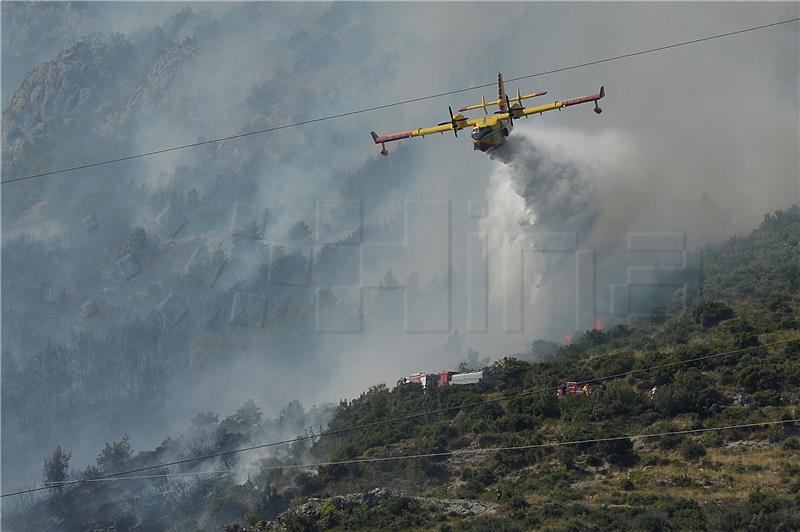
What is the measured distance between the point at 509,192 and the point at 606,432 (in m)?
57.3

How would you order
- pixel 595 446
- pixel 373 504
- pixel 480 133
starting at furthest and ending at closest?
pixel 480 133 → pixel 373 504 → pixel 595 446

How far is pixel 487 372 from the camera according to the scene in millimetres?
93938

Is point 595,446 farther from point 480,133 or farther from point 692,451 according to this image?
point 480,133

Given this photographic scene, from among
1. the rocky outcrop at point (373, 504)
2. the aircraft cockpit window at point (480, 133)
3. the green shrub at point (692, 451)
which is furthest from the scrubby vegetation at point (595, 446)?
the aircraft cockpit window at point (480, 133)

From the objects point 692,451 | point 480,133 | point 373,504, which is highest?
point 480,133

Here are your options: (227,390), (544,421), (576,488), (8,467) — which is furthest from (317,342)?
(576,488)

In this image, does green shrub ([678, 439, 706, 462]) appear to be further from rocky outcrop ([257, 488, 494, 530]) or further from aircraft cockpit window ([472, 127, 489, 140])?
aircraft cockpit window ([472, 127, 489, 140])

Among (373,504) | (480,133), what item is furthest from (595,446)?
(480,133)

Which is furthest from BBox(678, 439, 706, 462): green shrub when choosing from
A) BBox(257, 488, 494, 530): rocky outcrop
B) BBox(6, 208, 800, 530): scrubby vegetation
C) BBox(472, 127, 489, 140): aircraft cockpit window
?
BBox(472, 127, 489, 140): aircraft cockpit window

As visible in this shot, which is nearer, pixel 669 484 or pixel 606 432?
pixel 669 484

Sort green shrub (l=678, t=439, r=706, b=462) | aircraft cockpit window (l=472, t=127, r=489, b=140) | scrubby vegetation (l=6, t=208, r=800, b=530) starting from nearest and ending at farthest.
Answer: scrubby vegetation (l=6, t=208, r=800, b=530) → green shrub (l=678, t=439, r=706, b=462) → aircraft cockpit window (l=472, t=127, r=489, b=140)

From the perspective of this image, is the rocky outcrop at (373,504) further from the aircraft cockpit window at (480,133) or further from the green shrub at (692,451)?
the aircraft cockpit window at (480,133)

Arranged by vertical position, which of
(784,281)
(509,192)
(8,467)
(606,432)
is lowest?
(8,467)

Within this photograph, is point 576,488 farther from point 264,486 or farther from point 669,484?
point 264,486
